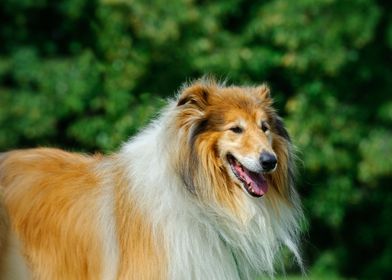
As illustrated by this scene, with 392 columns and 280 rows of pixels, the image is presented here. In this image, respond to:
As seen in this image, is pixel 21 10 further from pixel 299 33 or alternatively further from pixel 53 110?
pixel 299 33

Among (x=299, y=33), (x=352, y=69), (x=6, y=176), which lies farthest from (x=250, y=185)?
(x=352, y=69)

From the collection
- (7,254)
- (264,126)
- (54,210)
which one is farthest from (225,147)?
(7,254)

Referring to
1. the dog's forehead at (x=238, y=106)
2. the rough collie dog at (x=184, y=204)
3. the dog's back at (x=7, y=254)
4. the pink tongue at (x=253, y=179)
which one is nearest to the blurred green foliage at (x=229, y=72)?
the rough collie dog at (x=184, y=204)

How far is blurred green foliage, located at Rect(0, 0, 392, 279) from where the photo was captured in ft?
49.7

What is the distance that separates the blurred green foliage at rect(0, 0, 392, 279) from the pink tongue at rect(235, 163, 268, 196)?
744 centimetres

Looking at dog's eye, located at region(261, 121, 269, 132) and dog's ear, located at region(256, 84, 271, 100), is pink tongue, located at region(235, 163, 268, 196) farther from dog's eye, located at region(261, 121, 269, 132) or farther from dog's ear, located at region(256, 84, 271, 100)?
dog's ear, located at region(256, 84, 271, 100)

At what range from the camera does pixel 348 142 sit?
624 inches

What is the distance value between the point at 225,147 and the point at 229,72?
8580 millimetres

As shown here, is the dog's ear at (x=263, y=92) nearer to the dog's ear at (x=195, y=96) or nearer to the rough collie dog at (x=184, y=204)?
the rough collie dog at (x=184, y=204)

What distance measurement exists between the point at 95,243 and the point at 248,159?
128 cm

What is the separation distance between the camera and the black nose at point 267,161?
6516mm

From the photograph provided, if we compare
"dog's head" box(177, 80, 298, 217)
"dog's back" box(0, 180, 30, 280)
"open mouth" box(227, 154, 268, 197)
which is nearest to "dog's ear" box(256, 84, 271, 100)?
"dog's head" box(177, 80, 298, 217)

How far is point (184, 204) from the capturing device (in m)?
6.67

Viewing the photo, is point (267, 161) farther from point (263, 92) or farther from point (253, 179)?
point (263, 92)
